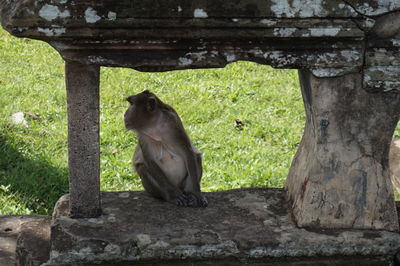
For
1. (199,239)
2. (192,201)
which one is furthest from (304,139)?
(199,239)

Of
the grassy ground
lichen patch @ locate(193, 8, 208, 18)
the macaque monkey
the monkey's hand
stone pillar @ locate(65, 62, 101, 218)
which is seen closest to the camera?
lichen patch @ locate(193, 8, 208, 18)

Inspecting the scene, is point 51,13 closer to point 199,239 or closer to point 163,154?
point 199,239

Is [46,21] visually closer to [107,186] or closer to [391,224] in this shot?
[391,224]

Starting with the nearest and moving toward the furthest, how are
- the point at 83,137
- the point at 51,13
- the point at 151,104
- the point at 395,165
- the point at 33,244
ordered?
the point at 51,13
the point at 83,137
the point at 33,244
the point at 151,104
the point at 395,165

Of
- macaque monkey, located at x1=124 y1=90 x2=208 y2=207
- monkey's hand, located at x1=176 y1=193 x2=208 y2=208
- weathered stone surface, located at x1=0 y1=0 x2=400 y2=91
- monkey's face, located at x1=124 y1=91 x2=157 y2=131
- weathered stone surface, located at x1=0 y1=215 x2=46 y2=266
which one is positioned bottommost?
weathered stone surface, located at x1=0 y1=215 x2=46 y2=266

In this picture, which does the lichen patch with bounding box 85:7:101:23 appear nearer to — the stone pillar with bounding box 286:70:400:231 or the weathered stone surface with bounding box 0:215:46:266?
the stone pillar with bounding box 286:70:400:231

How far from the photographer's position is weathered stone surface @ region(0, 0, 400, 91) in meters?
3.60

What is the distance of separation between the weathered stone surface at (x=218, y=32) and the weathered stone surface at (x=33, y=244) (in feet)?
3.69

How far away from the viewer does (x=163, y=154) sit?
4934mm

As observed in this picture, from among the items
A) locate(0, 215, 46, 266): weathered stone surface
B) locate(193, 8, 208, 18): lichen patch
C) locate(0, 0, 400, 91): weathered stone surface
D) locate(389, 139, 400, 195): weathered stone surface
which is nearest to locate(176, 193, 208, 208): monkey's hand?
locate(0, 215, 46, 266): weathered stone surface

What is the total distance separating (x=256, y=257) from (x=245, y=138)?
9.85 ft

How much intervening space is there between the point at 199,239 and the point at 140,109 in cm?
101

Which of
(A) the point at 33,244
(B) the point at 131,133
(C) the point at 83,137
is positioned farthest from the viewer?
(B) the point at 131,133

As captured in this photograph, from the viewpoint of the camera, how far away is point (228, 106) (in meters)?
7.70
